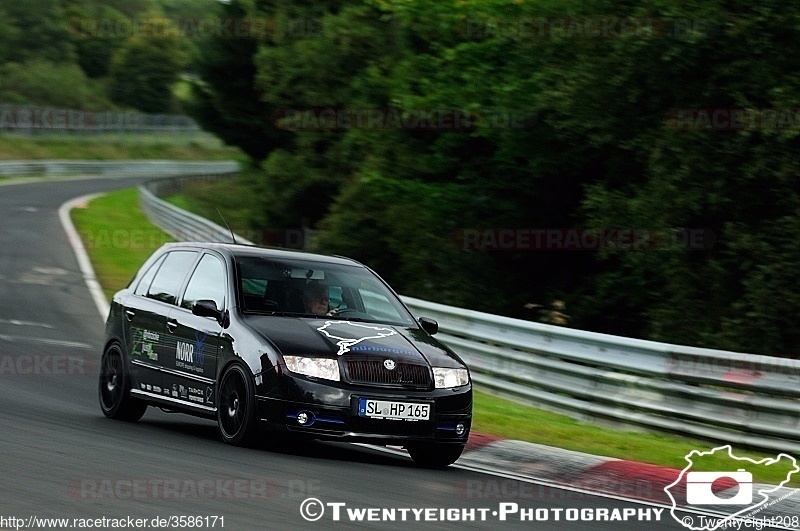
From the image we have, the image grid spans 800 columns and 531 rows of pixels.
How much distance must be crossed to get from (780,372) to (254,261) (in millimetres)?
4466

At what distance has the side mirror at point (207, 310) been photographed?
33.6 feet

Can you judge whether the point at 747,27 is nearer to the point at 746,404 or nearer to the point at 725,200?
the point at 725,200

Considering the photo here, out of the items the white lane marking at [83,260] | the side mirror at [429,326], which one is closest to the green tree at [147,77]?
the white lane marking at [83,260]

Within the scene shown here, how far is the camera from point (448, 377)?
387 inches

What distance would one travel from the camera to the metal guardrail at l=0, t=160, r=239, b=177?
216 feet

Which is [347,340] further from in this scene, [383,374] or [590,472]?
[590,472]

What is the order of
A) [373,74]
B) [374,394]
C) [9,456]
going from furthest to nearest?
1. [373,74]
2. [374,394]
3. [9,456]

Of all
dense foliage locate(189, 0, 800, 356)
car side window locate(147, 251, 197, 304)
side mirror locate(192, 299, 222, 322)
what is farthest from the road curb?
dense foliage locate(189, 0, 800, 356)

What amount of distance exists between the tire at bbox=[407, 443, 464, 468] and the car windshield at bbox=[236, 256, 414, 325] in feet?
3.73

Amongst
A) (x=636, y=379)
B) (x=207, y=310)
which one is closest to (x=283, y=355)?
(x=207, y=310)

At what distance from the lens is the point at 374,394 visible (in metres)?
9.45

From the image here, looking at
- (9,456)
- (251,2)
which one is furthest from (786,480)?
(251,2)

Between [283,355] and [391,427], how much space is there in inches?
36.0

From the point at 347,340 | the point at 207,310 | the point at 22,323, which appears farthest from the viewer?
the point at 22,323
